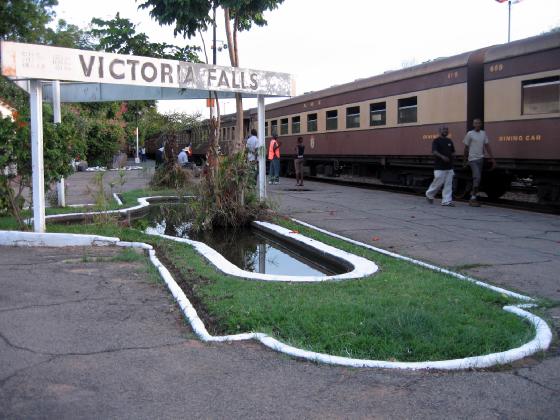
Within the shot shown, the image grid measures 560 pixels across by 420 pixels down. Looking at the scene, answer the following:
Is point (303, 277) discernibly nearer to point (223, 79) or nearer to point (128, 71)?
point (128, 71)

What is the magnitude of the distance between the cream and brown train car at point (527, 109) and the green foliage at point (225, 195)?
5619 mm

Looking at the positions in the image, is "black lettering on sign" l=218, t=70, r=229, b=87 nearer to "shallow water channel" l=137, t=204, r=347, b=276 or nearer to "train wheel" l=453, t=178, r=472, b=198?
"shallow water channel" l=137, t=204, r=347, b=276

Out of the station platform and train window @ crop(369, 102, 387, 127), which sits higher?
train window @ crop(369, 102, 387, 127)

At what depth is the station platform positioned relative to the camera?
22.3 feet

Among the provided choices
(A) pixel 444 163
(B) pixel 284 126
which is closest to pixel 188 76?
(A) pixel 444 163

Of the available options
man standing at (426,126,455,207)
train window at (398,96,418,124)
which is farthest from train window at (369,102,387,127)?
man standing at (426,126,455,207)

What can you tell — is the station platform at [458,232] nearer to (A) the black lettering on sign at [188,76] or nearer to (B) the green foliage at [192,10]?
(A) the black lettering on sign at [188,76]

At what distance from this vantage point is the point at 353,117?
59.4 feet

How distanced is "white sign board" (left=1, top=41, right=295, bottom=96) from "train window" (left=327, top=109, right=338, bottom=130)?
24.7ft

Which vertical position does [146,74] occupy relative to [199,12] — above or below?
below

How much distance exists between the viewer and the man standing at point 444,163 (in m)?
12.6

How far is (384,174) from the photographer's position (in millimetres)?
17656

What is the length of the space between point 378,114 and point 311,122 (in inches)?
194

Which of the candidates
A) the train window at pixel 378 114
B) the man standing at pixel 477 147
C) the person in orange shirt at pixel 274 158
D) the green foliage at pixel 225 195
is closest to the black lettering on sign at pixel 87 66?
the green foliage at pixel 225 195
